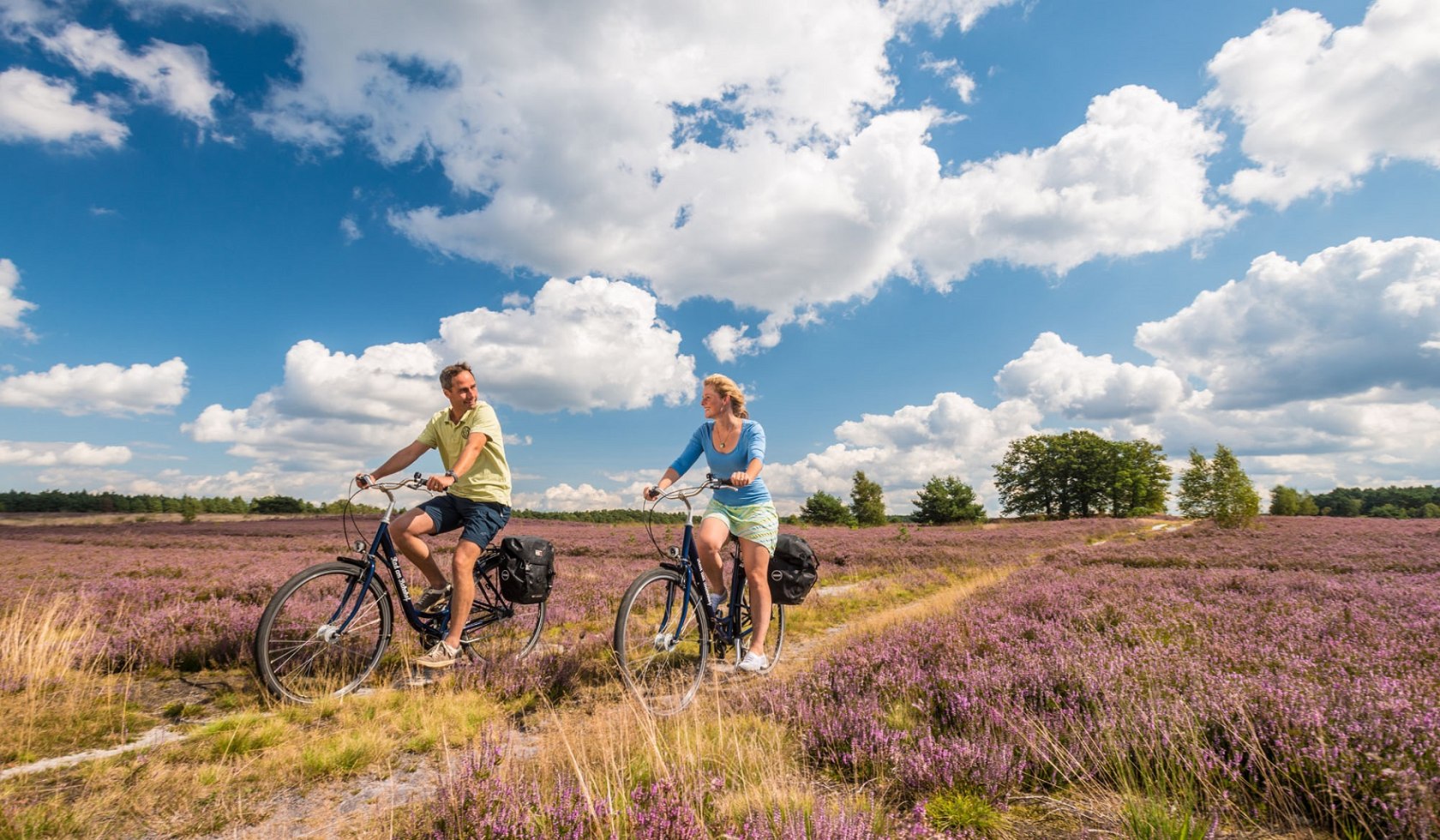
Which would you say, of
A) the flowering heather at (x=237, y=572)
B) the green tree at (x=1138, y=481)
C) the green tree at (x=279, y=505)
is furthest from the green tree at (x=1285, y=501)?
the green tree at (x=279, y=505)

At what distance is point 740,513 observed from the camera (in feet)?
16.0

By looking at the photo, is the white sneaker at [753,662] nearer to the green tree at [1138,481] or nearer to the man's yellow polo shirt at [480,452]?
the man's yellow polo shirt at [480,452]

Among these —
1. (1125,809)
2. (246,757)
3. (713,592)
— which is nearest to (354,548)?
(246,757)

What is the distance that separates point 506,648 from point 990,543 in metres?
22.5

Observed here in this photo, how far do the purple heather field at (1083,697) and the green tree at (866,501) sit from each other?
180 feet

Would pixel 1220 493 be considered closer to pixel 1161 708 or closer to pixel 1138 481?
pixel 1161 708

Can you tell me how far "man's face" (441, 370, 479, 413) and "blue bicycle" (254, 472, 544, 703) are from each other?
70cm

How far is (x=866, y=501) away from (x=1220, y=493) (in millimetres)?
38318

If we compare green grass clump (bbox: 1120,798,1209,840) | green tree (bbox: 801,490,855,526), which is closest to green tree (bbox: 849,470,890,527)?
green tree (bbox: 801,490,855,526)

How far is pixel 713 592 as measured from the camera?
505 cm

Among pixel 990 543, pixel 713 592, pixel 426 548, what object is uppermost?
pixel 426 548

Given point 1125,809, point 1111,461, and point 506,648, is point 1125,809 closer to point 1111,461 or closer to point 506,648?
point 506,648

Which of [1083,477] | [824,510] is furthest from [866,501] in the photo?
[1083,477]

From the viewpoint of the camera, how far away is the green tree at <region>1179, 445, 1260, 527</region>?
2771 centimetres
